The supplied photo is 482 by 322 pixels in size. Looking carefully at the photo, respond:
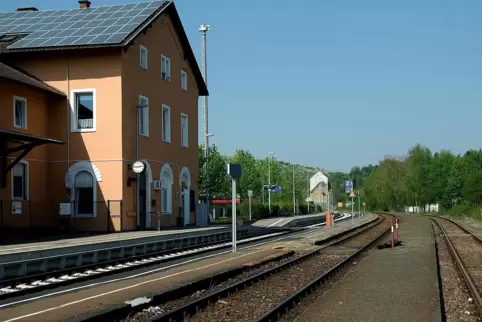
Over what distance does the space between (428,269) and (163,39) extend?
23.3m

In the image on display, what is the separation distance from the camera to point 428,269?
17297 millimetres

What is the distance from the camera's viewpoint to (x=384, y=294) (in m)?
12.8

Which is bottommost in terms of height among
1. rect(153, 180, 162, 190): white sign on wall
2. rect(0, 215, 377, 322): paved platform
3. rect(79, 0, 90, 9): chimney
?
rect(0, 215, 377, 322): paved platform

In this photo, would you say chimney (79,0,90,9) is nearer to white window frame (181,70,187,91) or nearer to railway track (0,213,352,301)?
white window frame (181,70,187,91)

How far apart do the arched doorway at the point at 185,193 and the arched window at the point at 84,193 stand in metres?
8.06

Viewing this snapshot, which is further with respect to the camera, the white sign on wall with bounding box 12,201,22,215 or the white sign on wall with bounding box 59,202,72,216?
the white sign on wall with bounding box 59,202,72,216

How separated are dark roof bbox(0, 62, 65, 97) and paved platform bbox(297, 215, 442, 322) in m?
16.2

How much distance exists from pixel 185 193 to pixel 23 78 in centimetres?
1352

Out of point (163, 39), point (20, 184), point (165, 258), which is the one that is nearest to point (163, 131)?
point (163, 39)

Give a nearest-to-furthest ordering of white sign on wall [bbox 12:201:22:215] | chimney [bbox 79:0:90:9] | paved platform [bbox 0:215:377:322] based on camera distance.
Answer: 1. paved platform [bbox 0:215:377:322]
2. white sign on wall [bbox 12:201:22:215]
3. chimney [bbox 79:0:90:9]

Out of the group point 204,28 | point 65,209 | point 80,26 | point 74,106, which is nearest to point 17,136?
point 65,209

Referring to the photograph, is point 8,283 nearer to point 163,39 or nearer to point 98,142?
point 98,142

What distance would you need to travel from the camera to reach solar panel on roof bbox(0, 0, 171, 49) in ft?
101

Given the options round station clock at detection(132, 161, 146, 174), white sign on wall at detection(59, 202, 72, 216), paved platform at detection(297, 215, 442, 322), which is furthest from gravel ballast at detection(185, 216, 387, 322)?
white sign on wall at detection(59, 202, 72, 216)
